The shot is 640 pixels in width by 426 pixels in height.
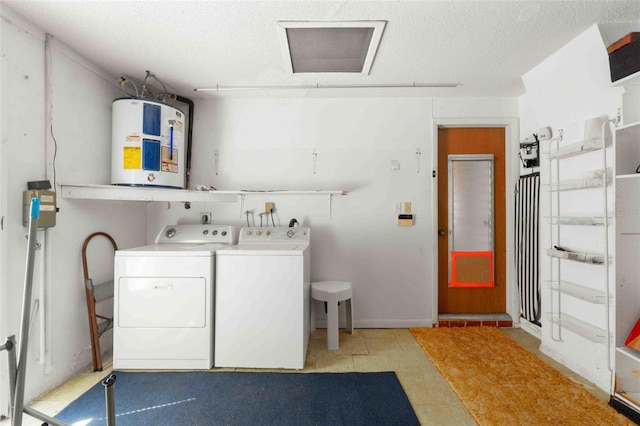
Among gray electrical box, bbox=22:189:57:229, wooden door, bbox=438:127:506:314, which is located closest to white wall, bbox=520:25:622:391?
wooden door, bbox=438:127:506:314

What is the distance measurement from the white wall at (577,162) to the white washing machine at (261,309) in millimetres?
2064

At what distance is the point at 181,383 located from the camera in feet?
7.18

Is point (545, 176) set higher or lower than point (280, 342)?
higher

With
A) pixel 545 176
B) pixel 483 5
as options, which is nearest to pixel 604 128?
pixel 545 176

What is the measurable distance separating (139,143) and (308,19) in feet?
5.38

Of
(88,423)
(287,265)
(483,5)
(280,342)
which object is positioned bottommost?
(88,423)

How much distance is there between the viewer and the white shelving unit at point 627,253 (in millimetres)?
1820

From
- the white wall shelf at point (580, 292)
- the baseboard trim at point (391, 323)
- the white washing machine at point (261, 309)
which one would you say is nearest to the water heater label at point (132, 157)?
the white washing machine at point (261, 309)

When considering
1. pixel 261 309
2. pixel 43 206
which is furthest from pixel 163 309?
pixel 43 206

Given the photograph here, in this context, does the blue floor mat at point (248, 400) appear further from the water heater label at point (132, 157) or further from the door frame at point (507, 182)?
the water heater label at point (132, 157)

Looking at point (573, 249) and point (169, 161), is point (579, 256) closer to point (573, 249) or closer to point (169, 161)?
point (573, 249)

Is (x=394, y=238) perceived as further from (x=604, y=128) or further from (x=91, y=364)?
(x=91, y=364)

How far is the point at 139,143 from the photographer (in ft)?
8.20

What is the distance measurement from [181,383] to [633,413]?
2.83 metres
